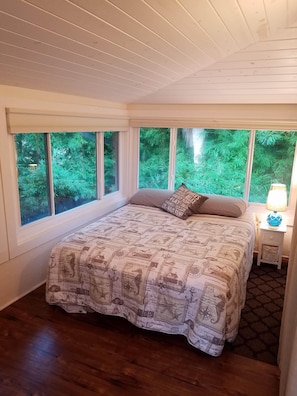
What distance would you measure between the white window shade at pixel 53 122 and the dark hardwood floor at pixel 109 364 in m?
1.56

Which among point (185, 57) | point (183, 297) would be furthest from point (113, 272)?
point (185, 57)

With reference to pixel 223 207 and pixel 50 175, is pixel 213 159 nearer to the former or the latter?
pixel 223 207

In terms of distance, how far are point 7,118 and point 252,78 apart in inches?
85.1

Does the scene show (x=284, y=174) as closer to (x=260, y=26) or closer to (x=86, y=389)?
(x=260, y=26)

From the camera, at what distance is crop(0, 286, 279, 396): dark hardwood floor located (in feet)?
5.70

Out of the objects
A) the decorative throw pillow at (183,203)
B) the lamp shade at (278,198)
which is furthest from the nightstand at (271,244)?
the decorative throw pillow at (183,203)

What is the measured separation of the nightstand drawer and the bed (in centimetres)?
60

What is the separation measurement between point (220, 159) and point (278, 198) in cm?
91

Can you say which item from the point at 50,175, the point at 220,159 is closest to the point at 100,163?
the point at 50,175

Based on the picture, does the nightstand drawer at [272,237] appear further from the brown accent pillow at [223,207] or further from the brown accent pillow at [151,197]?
the brown accent pillow at [151,197]

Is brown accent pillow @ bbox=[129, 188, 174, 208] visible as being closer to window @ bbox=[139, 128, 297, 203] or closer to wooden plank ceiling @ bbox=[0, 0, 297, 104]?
window @ bbox=[139, 128, 297, 203]

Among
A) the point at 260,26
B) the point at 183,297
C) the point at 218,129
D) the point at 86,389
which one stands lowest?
the point at 86,389

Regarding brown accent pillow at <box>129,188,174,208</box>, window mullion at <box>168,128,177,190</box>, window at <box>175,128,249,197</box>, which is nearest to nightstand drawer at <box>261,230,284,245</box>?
window at <box>175,128,249,197</box>

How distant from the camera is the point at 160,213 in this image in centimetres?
348
